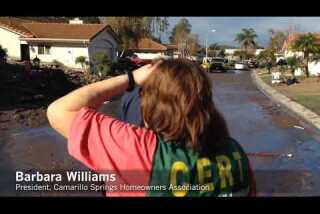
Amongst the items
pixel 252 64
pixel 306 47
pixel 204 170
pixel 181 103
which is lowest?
pixel 252 64

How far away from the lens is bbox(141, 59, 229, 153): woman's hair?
1795 millimetres

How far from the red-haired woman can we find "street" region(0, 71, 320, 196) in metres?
2.29

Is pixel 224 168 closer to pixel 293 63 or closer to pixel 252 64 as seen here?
pixel 293 63

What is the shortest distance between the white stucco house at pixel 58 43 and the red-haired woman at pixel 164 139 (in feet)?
10.6

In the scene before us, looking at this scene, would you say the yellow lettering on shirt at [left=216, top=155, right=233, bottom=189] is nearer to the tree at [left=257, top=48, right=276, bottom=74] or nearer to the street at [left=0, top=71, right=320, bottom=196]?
the street at [left=0, top=71, right=320, bottom=196]

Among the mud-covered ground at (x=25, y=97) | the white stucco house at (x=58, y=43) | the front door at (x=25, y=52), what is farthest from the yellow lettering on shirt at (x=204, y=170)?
the mud-covered ground at (x=25, y=97)

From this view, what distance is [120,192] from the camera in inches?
75.4

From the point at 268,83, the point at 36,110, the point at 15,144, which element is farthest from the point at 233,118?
the point at 268,83

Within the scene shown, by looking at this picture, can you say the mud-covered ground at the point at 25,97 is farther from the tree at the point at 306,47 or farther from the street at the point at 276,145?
the tree at the point at 306,47

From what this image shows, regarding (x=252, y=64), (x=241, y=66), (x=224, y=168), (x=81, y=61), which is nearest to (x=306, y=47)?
(x=252, y=64)

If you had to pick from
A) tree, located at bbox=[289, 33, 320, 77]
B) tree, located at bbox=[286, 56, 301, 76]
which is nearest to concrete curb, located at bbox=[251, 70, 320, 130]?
tree, located at bbox=[286, 56, 301, 76]

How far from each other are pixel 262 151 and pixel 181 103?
7758 mm

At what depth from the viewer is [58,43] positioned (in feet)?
21.9

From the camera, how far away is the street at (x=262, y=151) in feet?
22.0
